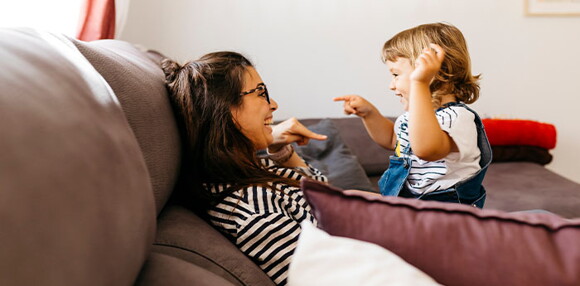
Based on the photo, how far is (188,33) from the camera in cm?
282

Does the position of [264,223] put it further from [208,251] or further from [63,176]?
[63,176]

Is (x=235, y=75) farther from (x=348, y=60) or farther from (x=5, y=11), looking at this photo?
(x=348, y=60)

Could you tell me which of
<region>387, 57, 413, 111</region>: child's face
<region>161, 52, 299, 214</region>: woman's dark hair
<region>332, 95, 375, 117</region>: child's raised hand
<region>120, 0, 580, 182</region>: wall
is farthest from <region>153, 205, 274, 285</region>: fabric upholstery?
<region>120, 0, 580, 182</region>: wall

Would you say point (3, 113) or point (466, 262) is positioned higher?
point (3, 113)

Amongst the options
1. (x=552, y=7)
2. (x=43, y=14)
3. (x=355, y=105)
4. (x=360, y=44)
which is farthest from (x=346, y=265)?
(x=552, y=7)

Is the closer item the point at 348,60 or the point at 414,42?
the point at 414,42

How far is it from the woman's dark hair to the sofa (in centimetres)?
13

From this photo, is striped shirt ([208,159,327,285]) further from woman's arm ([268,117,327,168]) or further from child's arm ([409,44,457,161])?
woman's arm ([268,117,327,168])

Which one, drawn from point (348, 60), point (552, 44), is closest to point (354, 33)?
point (348, 60)

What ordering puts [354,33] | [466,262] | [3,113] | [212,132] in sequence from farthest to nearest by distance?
1. [354,33]
2. [212,132]
3. [466,262]
4. [3,113]

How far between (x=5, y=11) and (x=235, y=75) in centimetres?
98

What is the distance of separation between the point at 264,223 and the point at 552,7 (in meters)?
2.87

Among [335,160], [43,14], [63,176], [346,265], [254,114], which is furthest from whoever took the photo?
[335,160]

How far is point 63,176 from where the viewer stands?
48cm
